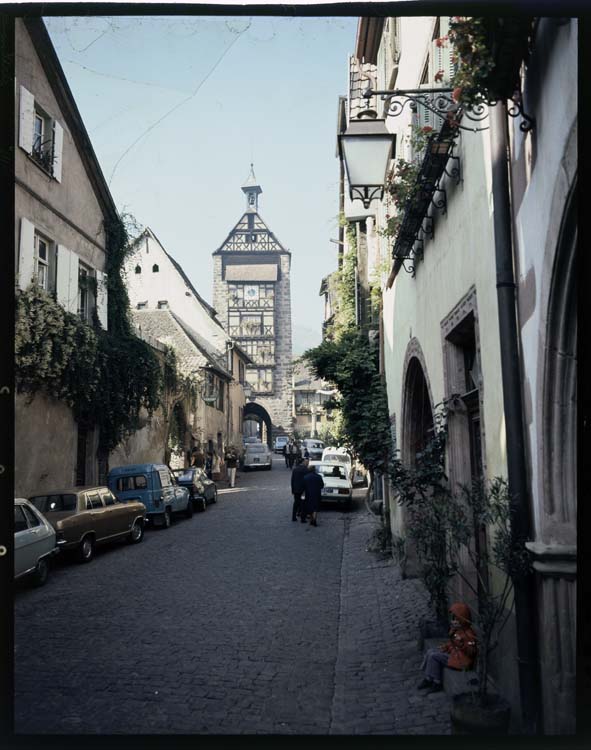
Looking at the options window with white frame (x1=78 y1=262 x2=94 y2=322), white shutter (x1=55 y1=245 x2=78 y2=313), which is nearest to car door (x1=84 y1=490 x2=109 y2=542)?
window with white frame (x1=78 y1=262 x2=94 y2=322)

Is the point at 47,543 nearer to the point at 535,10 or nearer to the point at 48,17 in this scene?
the point at 48,17

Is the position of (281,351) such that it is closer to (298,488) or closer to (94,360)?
(298,488)

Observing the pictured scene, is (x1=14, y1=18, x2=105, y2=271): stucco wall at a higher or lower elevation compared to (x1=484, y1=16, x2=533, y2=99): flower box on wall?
higher

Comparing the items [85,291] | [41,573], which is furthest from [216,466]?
[41,573]

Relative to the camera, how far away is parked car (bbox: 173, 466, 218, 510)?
20.2 metres

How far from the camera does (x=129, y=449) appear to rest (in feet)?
58.0

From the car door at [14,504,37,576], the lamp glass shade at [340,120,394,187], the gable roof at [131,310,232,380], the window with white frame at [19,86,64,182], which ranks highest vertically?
the gable roof at [131,310,232,380]

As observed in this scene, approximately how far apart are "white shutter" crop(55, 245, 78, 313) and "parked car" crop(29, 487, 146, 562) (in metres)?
2.77

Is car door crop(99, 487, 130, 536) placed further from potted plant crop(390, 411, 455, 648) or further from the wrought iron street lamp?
the wrought iron street lamp

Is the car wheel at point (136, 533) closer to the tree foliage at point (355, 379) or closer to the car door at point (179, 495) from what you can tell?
the car door at point (179, 495)

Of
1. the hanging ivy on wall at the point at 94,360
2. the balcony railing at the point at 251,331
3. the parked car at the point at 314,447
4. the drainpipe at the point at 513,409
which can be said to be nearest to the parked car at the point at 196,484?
the hanging ivy on wall at the point at 94,360

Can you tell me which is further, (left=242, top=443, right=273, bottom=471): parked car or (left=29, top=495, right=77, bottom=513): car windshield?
(left=242, top=443, right=273, bottom=471): parked car

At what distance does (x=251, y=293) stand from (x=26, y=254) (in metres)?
61.9

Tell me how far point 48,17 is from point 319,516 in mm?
16466
